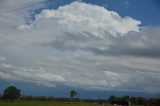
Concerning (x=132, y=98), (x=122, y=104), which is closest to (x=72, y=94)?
(x=132, y=98)

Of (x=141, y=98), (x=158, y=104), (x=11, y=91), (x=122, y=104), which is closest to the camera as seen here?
(x=158, y=104)

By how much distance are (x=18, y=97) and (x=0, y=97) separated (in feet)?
28.9

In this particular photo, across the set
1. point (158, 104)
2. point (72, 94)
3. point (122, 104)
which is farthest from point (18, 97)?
point (158, 104)

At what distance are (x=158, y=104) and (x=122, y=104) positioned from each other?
19614mm

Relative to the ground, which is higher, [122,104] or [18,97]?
[18,97]

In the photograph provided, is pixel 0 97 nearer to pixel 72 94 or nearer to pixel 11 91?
pixel 11 91

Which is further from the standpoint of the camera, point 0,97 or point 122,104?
point 0,97

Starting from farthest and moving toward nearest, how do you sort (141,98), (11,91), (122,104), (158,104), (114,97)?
(11,91) < (114,97) < (141,98) < (122,104) < (158,104)

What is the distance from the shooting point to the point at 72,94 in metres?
176

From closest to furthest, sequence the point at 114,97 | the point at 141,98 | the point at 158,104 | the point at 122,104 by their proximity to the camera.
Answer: the point at 158,104, the point at 122,104, the point at 141,98, the point at 114,97

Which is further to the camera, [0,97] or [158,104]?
[0,97]

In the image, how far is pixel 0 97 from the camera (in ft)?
577

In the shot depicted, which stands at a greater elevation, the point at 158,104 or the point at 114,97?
the point at 114,97

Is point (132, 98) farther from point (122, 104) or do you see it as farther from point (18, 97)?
point (18, 97)
